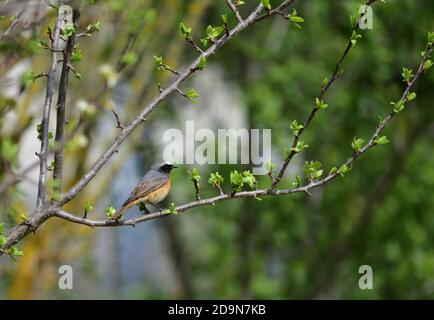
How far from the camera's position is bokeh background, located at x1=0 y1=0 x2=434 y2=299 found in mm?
9609

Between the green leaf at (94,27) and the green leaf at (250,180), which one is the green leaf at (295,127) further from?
the green leaf at (94,27)

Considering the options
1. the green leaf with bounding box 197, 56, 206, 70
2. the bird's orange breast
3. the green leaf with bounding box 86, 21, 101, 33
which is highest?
the green leaf with bounding box 86, 21, 101, 33

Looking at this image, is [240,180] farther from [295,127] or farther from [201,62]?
[201,62]

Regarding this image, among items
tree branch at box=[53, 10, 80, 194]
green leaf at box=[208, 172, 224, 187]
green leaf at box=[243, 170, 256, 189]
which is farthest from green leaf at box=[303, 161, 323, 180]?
tree branch at box=[53, 10, 80, 194]

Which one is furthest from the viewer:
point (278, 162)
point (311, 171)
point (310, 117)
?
point (278, 162)

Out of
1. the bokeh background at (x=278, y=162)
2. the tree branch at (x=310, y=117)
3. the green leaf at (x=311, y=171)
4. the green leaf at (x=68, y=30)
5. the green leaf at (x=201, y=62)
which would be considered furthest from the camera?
the bokeh background at (x=278, y=162)

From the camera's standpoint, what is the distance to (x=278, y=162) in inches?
413

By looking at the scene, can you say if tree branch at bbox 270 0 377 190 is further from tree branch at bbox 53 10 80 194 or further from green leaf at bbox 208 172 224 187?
tree branch at bbox 53 10 80 194

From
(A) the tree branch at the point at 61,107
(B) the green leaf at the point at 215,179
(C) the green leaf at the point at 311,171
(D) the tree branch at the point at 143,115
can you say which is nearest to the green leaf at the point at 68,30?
(A) the tree branch at the point at 61,107

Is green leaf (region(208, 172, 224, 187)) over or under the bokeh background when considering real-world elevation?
under

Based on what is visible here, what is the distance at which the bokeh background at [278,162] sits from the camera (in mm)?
9609

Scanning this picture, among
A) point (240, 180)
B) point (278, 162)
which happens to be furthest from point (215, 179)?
point (278, 162)
